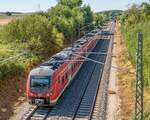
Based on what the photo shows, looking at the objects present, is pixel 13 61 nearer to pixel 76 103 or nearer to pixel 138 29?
pixel 76 103

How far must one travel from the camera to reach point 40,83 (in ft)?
97.1

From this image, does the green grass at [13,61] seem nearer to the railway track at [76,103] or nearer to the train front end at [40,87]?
the train front end at [40,87]

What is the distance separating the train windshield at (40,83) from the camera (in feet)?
96.6

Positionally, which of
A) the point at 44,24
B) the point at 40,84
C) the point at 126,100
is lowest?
the point at 126,100

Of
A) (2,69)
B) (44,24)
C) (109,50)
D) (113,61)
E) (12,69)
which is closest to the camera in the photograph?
(2,69)

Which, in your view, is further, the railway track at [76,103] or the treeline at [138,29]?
the treeline at [138,29]

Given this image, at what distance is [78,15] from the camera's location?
89.9 m

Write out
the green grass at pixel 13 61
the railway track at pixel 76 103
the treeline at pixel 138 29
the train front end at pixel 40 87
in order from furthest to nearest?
the green grass at pixel 13 61 < the treeline at pixel 138 29 < the train front end at pixel 40 87 < the railway track at pixel 76 103

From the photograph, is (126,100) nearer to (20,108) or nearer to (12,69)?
(20,108)

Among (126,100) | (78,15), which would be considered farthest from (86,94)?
(78,15)

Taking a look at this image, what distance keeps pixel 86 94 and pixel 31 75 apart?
7792 millimetres

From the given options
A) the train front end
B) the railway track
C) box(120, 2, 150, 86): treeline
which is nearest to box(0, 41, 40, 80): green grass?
the train front end

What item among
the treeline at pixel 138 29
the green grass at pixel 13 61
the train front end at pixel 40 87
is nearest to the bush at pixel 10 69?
the green grass at pixel 13 61

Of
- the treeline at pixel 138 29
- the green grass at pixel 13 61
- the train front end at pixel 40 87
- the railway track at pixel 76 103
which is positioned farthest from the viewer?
the green grass at pixel 13 61
